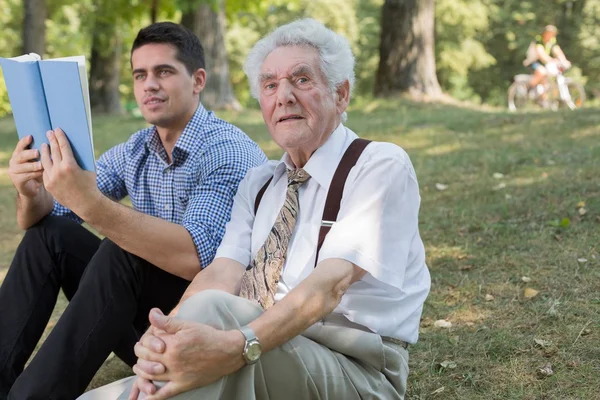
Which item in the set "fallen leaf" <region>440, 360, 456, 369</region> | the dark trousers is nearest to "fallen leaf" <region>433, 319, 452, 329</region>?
"fallen leaf" <region>440, 360, 456, 369</region>

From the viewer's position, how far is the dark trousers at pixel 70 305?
2713mm

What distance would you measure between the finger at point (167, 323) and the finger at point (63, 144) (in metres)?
0.81

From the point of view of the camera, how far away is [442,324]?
12.7 ft

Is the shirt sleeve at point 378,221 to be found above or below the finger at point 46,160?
below

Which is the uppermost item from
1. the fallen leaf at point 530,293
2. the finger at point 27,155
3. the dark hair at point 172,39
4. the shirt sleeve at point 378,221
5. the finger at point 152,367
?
the dark hair at point 172,39

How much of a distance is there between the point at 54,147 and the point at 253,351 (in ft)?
3.60

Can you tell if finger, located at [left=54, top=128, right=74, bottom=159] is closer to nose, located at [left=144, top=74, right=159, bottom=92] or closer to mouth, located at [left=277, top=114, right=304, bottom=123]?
mouth, located at [left=277, top=114, right=304, bottom=123]

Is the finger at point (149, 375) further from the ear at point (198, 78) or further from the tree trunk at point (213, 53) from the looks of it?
the tree trunk at point (213, 53)

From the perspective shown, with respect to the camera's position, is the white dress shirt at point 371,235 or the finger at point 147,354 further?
the white dress shirt at point 371,235

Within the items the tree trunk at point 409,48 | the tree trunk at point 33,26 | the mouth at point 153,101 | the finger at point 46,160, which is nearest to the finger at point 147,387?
the finger at point 46,160

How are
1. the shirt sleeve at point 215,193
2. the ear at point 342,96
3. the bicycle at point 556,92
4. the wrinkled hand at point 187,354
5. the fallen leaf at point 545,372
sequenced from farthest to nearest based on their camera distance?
the bicycle at point 556,92 < the fallen leaf at point 545,372 < the shirt sleeve at point 215,193 < the ear at point 342,96 < the wrinkled hand at point 187,354

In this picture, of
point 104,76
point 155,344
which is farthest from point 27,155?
point 104,76

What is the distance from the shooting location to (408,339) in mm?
2578

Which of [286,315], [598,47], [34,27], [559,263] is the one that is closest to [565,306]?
[559,263]
